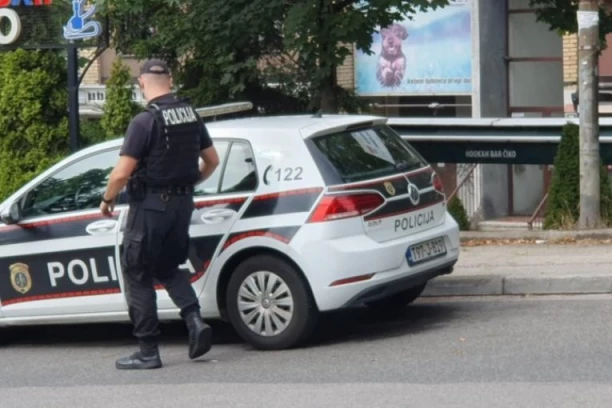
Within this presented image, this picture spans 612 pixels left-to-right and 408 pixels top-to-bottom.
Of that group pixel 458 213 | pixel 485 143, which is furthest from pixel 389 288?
pixel 485 143

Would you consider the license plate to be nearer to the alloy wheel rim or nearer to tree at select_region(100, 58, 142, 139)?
the alloy wheel rim

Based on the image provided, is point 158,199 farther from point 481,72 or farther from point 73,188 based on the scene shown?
point 481,72

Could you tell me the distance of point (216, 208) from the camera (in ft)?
31.8

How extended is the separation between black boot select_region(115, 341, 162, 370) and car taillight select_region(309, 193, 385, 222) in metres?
1.30

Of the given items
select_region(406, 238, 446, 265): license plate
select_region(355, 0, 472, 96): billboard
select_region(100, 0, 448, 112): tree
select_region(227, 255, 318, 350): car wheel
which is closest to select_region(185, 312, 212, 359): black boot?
select_region(227, 255, 318, 350): car wheel

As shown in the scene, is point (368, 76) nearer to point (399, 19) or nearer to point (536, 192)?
point (536, 192)

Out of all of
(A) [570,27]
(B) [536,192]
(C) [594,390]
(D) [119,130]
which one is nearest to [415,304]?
(C) [594,390]

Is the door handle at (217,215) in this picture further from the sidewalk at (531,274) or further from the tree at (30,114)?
the tree at (30,114)

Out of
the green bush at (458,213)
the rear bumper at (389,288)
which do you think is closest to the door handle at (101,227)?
the rear bumper at (389,288)

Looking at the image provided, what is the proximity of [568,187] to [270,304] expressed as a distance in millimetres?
6231

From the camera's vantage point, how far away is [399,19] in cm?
1427

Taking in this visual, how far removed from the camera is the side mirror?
1011cm

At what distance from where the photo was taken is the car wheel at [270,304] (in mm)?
9422

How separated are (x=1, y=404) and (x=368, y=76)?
14421 millimetres
